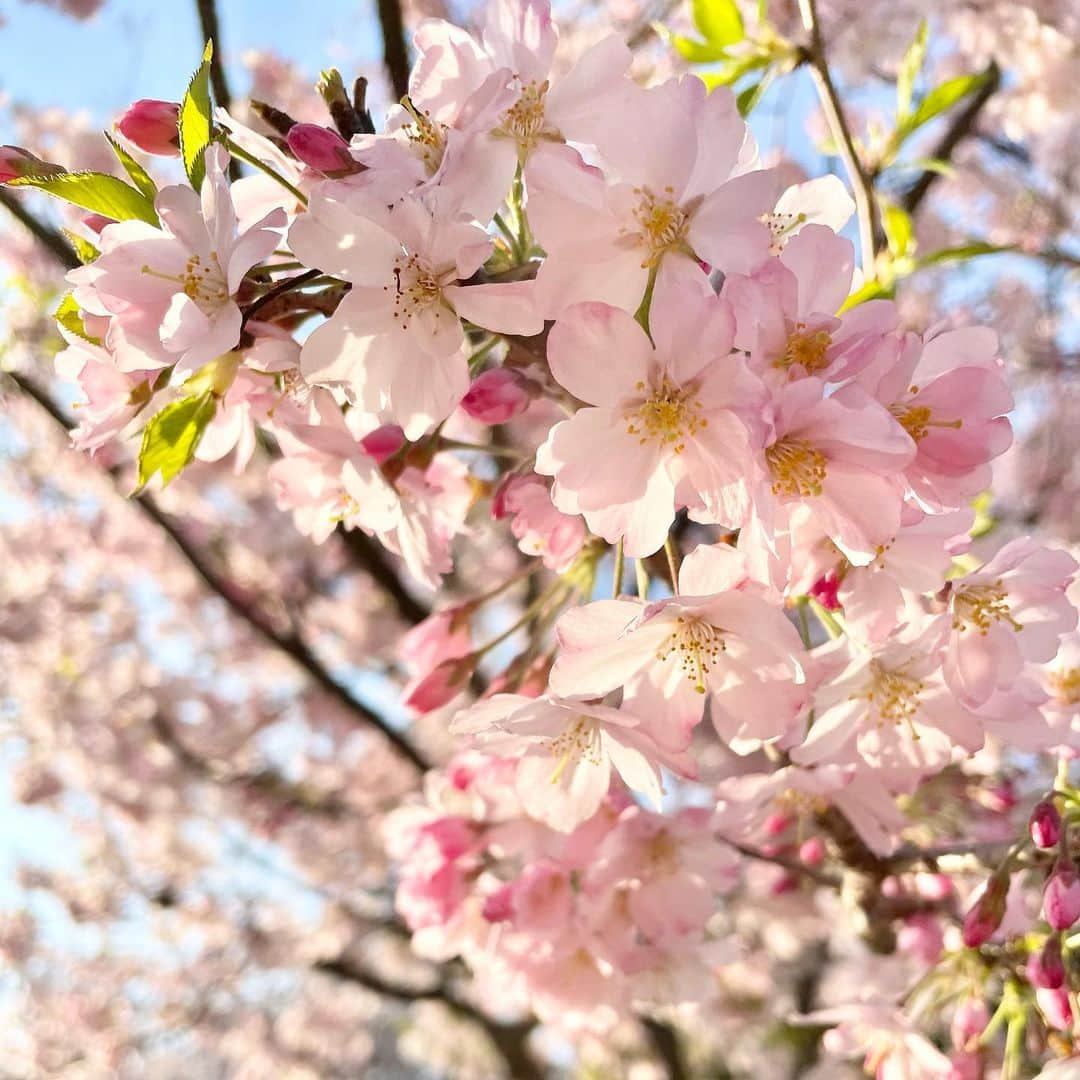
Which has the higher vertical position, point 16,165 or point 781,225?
point 16,165

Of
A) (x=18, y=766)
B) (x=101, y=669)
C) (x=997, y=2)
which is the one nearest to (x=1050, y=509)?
(x=997, y=2)

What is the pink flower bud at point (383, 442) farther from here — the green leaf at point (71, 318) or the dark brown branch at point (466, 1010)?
the dark brown branch at point (466, 1010)

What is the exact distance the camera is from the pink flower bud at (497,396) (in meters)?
0.79

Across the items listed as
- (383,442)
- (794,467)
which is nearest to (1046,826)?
(794,467)

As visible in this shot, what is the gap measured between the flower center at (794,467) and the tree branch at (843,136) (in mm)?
673

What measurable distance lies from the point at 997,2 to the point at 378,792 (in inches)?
155

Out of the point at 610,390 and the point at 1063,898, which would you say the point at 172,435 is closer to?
the point at 610,390

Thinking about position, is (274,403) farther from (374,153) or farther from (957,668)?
(957,668)

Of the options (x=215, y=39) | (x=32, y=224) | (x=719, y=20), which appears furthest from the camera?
(x=32, y=224)

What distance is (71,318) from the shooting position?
2.51 feet

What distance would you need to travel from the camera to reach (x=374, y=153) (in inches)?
A: 25.8

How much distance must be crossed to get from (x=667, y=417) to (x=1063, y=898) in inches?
23.9

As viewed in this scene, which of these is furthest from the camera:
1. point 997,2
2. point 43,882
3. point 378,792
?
point 43,882

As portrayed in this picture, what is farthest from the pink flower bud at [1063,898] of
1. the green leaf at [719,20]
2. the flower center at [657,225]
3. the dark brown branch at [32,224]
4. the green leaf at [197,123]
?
the dark brown branch at [32,224]
